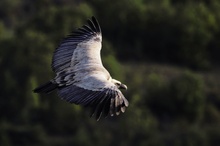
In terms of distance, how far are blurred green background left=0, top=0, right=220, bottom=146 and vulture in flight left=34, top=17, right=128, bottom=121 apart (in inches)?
1181

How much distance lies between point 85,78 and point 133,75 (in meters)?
40.5

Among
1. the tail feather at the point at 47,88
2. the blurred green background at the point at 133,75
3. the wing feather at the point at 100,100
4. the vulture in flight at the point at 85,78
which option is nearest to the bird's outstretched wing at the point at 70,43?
the vulture in flight at the point at 85,78

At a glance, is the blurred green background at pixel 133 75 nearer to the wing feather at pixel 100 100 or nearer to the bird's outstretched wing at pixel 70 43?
the bird's outstretched wing at pixel 70 43

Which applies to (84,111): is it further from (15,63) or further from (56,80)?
(56,80)

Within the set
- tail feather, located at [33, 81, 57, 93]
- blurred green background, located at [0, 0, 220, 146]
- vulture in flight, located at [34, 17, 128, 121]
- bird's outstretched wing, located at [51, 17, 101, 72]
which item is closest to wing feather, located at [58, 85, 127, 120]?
vulture in flight, located at [34, 17, 128, 121]

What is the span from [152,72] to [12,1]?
16819 mm

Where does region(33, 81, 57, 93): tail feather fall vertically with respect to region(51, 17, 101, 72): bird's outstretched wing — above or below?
below

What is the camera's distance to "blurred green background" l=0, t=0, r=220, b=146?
181 feet

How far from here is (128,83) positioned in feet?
199

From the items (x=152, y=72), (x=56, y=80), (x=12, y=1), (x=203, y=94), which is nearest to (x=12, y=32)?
(x=12, y=1)

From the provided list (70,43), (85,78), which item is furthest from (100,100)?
(70,43)

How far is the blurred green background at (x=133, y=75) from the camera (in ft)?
181

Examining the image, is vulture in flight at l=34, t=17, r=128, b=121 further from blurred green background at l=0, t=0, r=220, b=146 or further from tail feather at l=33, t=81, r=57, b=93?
blurred green background at l=0, t=0, r=220, b=146

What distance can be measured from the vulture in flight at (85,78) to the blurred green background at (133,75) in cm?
2999
